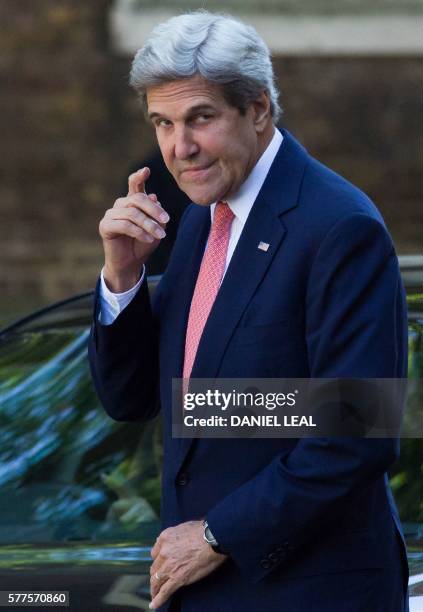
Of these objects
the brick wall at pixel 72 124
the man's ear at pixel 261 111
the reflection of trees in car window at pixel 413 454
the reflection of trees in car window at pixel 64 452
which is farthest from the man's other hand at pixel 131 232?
the brick wall at pixel 72 124

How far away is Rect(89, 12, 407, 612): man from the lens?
2.24 metres

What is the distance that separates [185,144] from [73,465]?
150 cm

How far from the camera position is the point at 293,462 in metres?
2.26

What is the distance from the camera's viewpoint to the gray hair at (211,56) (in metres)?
2.32

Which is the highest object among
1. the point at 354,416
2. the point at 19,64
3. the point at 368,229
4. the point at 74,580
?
the point at 19,64

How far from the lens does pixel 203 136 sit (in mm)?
2373

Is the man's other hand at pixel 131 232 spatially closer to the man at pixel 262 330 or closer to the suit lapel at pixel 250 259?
the man at pixel 262 330

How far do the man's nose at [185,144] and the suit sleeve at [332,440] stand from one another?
0.28m

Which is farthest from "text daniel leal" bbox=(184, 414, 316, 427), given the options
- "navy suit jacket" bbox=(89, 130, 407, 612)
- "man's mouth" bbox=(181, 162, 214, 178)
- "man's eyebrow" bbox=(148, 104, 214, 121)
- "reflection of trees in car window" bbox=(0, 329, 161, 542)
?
"reflection of trees in car window" bbox=(0, 329, 161, 542)

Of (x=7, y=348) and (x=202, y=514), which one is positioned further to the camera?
Result: (x=7, y=348)

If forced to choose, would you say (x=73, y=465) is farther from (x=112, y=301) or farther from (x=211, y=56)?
(x=211, y=56)

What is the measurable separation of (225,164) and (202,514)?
60 centimetres

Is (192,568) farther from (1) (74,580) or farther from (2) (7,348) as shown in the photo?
(2) (7,348)

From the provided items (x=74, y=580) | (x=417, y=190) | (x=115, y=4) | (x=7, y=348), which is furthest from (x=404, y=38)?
(x=74, y=580)
